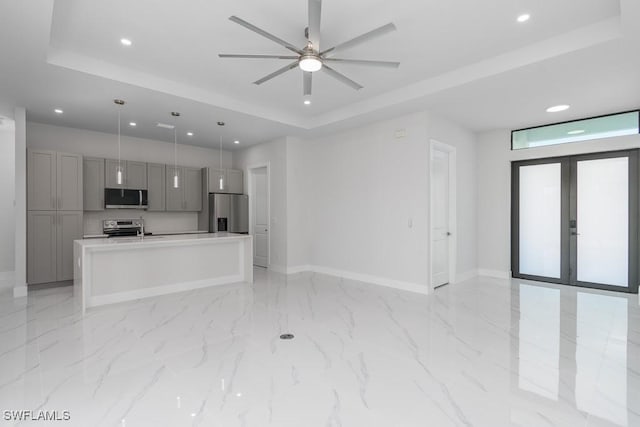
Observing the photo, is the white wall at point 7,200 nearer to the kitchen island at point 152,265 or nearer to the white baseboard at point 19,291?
the white baseboard at point 19,291

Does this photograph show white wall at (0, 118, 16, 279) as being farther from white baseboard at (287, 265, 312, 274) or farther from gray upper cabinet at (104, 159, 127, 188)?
white baseboard at (287, 265, 312, 274)

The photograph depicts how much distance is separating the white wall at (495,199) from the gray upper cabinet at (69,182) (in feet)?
23.9

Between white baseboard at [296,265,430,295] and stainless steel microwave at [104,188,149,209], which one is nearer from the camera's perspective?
white baseboard at [296,265,430,295]

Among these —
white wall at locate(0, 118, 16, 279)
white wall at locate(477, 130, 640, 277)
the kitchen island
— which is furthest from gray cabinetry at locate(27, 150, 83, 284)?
white wall at locate(477, 130, 640, 277)

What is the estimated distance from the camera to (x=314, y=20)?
7.91 ft

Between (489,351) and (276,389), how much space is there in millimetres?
1915

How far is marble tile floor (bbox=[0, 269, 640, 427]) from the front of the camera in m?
1.99

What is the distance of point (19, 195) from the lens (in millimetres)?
4793

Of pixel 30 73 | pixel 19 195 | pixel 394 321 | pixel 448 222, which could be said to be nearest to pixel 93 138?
pixel 19 195

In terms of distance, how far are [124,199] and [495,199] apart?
7.01 meters

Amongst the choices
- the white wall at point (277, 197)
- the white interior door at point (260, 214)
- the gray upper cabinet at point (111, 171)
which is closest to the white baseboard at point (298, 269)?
the white wall at point (277, 197)

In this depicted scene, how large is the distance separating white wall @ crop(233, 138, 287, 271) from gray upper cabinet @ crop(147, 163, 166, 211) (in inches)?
81.7

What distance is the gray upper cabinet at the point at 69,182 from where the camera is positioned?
532 centimetres

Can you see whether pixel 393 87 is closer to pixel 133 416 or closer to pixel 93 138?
pixel 133 416
